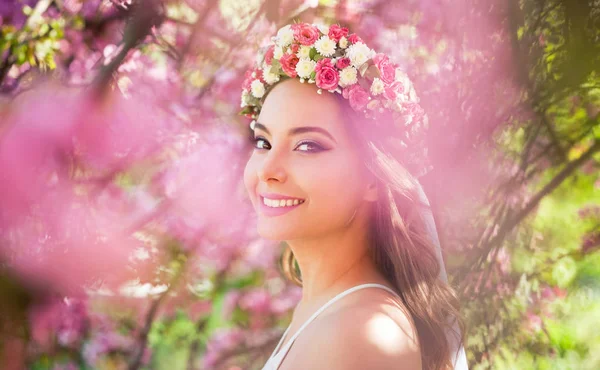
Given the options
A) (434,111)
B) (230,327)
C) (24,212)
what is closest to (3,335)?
(24,212)

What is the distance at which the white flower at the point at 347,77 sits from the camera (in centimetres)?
201

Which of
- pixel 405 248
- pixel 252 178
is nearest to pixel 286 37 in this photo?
pixel 252 178

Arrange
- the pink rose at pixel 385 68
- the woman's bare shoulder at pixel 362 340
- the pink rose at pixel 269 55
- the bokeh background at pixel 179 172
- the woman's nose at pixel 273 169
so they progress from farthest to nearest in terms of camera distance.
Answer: the bokeh background at pixel 179 172 → the pink rose at pixel 269 55 → the pink rose at pixel 385 68 → the woman's nose at pixel 273 169 → the woman's bare shoulder at pixel 362 340

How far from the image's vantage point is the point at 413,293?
2.00m

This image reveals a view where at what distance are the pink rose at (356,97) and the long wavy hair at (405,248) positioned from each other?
0.09ft

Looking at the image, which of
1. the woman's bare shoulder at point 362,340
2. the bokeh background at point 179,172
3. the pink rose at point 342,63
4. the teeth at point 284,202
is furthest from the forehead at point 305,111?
the bokeh background at point 179,172

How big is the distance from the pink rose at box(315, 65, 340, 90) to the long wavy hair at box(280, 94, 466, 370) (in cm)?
5

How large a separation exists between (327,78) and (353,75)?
0.09 metres

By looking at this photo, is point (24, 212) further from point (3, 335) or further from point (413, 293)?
point (413, 293)

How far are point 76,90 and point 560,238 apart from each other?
8.56ft

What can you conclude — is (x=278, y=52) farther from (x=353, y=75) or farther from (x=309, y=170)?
(x=309, y=170)

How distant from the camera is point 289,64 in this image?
2080mm

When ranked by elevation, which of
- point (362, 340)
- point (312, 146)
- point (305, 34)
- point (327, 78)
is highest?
point (305, 34)

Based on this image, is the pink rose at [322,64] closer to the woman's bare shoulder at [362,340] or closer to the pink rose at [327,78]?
the pink rose at [327,78]
